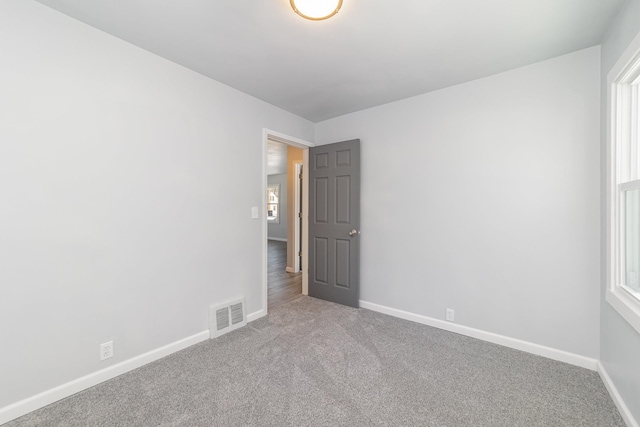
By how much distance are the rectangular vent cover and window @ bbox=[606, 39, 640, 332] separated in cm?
287

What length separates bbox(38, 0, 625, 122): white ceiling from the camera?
1634mm

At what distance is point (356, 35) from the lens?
74.1 inches

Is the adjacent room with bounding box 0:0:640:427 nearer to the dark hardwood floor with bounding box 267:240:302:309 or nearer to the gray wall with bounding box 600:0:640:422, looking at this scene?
the gray wall with bounding box 600:0:640:422

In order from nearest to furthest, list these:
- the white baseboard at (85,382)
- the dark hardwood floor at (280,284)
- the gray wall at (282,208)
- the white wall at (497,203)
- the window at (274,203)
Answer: the white baseboard at (85,382), the white wall at (497,203), the dark hardwood floor at (280,284), the gray wall at (282,208), the window at (274,203)

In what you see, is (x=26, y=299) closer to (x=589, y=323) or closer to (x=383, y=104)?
(x=383, y=104)

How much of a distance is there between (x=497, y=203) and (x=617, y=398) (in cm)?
146

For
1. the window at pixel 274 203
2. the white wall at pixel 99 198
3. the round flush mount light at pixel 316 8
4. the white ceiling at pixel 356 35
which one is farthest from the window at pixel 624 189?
the window at pixel 274 203

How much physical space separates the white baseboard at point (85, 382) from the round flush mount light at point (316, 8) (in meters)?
2.65

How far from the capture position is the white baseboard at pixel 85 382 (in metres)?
1.56

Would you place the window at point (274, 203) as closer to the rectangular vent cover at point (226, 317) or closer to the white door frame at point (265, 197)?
the white door frame at point (265, 197)

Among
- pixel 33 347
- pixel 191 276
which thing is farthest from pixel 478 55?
pixel 33 347

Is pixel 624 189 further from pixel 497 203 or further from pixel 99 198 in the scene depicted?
pixel 99 198

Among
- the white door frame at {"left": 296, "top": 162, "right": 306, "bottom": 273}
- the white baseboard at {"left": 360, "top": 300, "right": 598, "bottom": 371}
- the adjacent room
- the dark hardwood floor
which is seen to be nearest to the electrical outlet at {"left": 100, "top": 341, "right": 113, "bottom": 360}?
the adjacent room

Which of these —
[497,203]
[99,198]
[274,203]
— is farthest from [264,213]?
[274,203]
